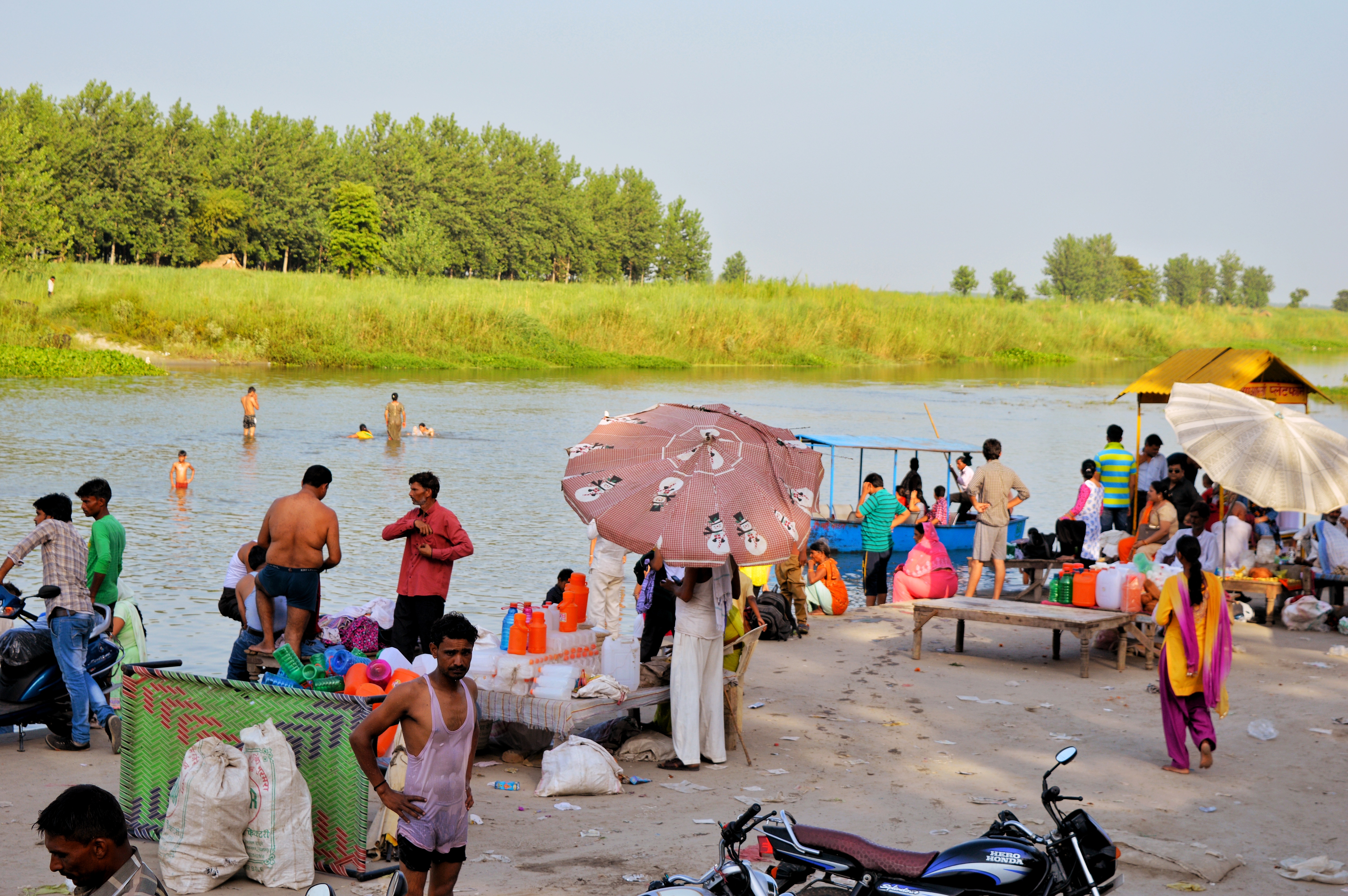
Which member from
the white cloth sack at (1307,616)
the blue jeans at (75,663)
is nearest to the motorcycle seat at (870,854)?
the blue jeans at (75,663)

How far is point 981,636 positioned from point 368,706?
7743 millimetres

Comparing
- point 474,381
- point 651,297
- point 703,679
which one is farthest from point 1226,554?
point 651,297

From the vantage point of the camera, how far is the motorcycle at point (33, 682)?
741cm

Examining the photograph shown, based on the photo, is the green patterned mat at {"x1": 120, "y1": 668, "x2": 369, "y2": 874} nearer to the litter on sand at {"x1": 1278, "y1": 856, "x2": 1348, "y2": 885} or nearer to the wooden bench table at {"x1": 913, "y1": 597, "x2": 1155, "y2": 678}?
the litter on sand at {"x1": 1278, "y1": 856, "x2": 1348, "y2": 885}

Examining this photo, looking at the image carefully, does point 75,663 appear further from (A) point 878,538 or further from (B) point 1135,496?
(B) point 1135,496

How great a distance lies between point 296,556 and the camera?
8688 millimetres

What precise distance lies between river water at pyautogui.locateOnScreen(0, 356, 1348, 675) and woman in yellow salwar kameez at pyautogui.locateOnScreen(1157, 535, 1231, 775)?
22.2ft

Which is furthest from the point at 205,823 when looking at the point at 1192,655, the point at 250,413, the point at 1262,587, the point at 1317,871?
the point at 250,413

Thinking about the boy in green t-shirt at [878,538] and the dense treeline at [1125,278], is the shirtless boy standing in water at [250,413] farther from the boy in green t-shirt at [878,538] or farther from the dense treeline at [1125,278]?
the dense treeline at [1125,278]

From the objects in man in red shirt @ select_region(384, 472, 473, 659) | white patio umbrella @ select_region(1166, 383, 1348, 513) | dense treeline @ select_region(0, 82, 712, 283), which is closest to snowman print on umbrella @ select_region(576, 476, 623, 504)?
man in red shirt @ select_region(384, 472, 473, 659)

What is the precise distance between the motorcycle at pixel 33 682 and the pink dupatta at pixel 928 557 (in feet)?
29.8

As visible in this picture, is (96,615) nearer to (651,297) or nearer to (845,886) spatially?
(845,886)

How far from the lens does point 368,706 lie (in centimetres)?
597

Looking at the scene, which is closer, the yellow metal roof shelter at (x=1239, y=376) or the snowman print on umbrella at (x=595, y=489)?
the snowman print on umbrella at (x=595, y=489)
